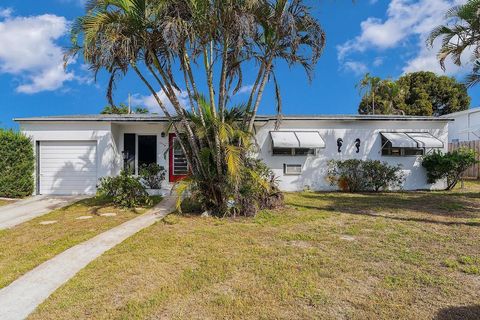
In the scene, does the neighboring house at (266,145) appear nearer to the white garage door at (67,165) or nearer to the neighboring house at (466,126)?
the white garage door at (67,165)

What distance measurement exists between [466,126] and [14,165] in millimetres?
39103

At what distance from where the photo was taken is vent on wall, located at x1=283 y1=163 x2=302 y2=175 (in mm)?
17391

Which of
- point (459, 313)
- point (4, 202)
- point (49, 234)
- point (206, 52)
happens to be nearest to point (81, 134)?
point (4, 202)

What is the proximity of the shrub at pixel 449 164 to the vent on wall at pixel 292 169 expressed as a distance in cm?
714

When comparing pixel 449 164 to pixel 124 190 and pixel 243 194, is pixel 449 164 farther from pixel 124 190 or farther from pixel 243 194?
pixel 124 190

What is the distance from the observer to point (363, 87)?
A: 33375 mm

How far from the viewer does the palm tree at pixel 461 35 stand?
1159 centimetres

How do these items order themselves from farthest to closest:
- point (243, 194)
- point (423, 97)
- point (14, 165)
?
point (423, 97) → point (14, 165) → point (243, 194)

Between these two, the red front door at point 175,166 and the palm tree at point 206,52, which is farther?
the red front door at point 175,166

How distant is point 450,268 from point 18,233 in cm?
1038

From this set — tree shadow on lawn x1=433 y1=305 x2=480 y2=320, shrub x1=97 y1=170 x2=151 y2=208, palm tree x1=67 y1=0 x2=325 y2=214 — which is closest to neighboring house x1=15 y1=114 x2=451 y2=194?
shrub x1=97 y1=170 x2=151 y2=208

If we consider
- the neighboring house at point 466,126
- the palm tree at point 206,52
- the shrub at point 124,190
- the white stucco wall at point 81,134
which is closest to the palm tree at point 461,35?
the palm tree at point 206,52

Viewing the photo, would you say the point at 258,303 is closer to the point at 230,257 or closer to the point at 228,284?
the point at 228,284

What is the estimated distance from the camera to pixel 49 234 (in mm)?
8430
